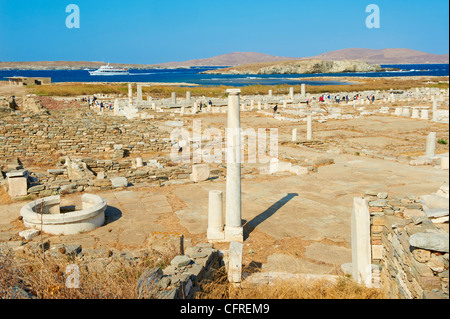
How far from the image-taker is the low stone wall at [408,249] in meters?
3.67

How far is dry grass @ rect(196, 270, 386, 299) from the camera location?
494 cm

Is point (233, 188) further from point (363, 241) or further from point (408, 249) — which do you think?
point (408, 249)

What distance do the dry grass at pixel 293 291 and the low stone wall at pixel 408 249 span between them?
1.35 ft

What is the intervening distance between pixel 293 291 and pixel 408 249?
154 cm

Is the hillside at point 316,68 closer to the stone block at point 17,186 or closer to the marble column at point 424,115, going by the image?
the marble column at point 424,115

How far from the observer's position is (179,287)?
14.5 feet

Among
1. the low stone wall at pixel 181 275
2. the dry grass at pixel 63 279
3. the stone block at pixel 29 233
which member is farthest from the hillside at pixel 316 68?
the dry grass at pixel 63 279

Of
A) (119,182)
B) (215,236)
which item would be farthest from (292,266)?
(119,182)

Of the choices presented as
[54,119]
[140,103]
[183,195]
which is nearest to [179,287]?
[183,195]

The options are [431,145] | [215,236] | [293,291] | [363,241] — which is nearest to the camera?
[293,291]

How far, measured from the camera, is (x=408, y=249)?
4.25 metres
